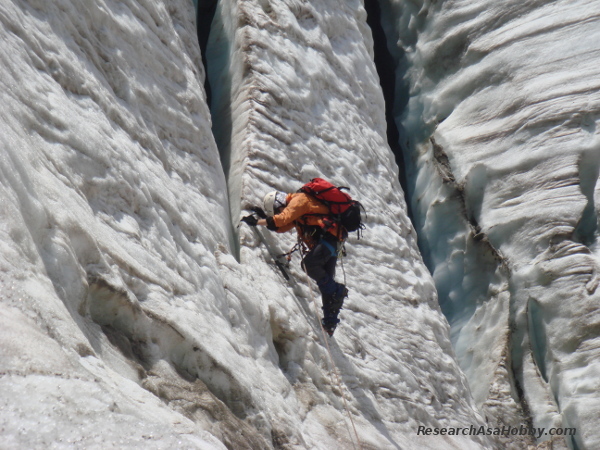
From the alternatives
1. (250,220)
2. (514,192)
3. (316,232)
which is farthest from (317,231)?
(514,192)

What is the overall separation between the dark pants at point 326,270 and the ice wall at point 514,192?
2.68 metres

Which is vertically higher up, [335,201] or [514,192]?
[335,201]

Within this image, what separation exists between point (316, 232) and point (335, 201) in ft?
0.92

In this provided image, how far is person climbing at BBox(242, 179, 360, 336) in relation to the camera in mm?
5746

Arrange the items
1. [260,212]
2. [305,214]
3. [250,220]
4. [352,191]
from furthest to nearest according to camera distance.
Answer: [352,191] < [260,212] < [250,220] < [305,214]

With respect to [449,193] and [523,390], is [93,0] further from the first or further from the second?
[523,390]

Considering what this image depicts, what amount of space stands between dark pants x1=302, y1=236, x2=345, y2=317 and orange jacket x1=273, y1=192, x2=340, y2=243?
0.12 meters

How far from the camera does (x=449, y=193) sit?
29.9 ft

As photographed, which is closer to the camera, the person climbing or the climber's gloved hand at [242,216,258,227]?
the person climbing

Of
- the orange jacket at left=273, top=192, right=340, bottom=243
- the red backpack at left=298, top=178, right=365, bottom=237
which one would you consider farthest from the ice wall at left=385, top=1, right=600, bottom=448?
the orange jacket at left=273, top=192, right=340, bottom=243

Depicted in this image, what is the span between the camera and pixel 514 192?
8625mm

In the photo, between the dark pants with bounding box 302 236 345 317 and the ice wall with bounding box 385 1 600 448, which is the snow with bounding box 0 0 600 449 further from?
the dark pants with bounding box 302 236 345 317

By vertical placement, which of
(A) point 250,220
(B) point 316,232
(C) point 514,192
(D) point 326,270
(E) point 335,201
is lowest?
(C) point 514,192

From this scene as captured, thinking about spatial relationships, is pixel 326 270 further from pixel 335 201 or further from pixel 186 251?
pixel 186 251
